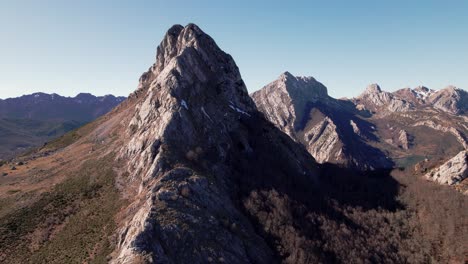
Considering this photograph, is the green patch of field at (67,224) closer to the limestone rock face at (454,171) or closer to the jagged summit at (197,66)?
the jagged summit at (197,66)

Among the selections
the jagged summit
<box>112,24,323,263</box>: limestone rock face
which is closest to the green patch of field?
<box>112,24,323,263</box>: limestone rock face

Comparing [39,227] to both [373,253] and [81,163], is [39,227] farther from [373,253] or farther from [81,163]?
[373,253]

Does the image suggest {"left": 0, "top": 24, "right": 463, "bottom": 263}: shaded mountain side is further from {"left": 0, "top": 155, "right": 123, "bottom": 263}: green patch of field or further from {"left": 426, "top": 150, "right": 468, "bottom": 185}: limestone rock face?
{"left": 426, "top": 150, "right": 468, "bottom": 185}: limestone rock face

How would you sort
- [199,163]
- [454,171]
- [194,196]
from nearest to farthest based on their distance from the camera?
[194,196]
[199,163]
[454,171]

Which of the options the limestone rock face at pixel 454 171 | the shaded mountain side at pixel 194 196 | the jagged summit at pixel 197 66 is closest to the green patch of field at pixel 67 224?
the shaded mountain side at pixel 194 196

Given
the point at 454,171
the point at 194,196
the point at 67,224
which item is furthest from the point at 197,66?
the point at 454,171

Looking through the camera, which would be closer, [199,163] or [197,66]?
[199,163]

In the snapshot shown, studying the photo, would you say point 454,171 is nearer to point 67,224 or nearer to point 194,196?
point 194,196

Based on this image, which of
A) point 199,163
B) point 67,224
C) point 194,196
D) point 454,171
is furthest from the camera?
point 454,171

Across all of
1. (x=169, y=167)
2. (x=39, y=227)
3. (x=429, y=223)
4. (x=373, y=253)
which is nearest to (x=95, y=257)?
(x=39, y=227)
